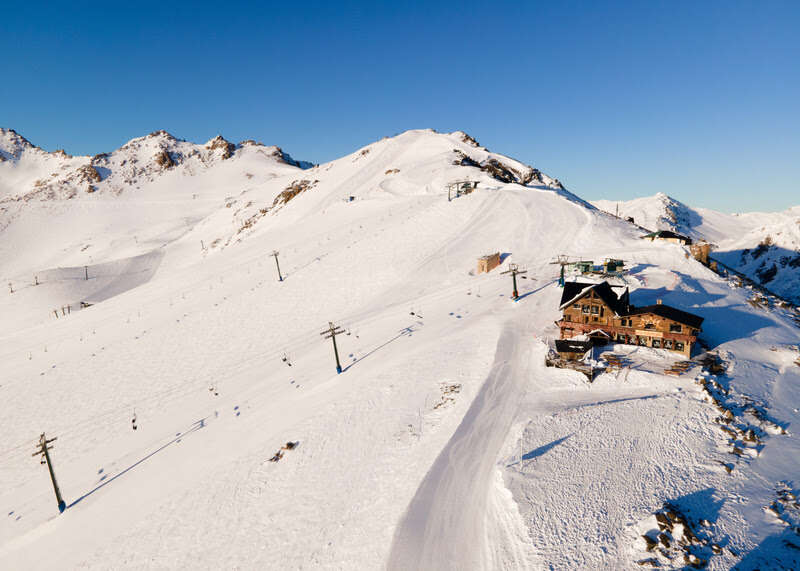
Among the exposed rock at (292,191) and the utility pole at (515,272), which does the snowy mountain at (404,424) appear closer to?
the utility pole at (515,272)

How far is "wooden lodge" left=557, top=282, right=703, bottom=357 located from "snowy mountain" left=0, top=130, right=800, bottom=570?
124cm

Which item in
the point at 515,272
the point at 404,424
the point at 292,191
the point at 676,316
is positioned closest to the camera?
the point at 404,424

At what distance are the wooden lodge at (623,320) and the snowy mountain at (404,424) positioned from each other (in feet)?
4.08

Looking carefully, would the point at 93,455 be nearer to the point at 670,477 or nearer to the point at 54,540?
the point at 54,540

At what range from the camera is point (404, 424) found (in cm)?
2616

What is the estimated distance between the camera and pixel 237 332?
4900 cm

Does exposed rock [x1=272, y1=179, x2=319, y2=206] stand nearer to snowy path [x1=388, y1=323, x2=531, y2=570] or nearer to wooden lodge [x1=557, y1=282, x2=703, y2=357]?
wooden lodge [x1=557, y1=282, x2=703, y2=357]

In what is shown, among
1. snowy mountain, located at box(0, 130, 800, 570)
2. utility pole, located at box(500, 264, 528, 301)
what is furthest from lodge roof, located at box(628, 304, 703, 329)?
utility pole, located at box(500, 264, 528, 301)

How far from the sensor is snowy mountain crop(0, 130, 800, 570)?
17781mm

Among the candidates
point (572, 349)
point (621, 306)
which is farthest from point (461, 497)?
point (621, 306)

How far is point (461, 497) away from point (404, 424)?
746 centimetres

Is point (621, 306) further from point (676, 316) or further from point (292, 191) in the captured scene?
point (292, 191)

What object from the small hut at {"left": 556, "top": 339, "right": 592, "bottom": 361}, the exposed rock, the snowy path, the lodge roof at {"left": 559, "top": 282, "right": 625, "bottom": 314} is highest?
the exposed rock

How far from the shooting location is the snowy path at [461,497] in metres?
16.8
